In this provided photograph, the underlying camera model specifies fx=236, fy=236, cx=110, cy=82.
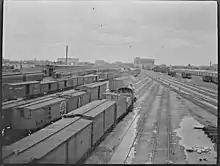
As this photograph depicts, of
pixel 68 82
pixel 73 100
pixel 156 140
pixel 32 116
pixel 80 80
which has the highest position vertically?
pixel 80 80

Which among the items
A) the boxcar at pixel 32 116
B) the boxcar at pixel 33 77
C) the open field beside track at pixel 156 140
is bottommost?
the open field beside track at pixel 156 140

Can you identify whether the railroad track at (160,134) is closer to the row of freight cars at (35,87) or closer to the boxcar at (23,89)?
the row of freight cars at (35,87)

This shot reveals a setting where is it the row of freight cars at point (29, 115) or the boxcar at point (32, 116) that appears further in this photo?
the boxcar at point (32, 116)

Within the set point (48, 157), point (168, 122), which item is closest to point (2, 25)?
point (48, 157)

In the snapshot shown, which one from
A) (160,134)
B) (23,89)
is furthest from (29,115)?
(160,134)

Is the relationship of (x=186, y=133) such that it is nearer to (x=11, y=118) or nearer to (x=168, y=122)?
(x=168, y=122)

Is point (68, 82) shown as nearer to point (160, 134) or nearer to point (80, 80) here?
point (80, 80)

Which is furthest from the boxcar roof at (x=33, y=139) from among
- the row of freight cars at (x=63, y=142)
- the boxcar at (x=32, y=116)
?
the boxcar at (x=32, y=116)

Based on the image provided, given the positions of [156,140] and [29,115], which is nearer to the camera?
[29,115]

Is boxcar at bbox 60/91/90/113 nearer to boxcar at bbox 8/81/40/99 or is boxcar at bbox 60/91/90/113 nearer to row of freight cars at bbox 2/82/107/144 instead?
row of freight cars at bbox 2/82/107/144
